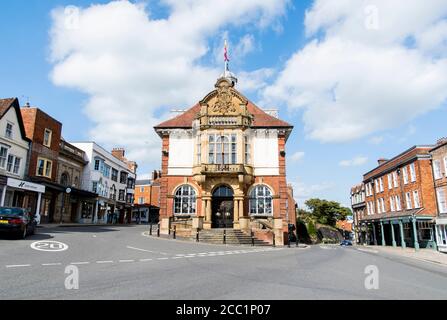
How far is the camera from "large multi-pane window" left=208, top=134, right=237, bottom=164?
92.9ft

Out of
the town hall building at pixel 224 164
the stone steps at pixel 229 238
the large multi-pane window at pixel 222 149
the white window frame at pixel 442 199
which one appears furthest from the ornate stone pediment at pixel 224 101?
the white window frame at pixel 442 199

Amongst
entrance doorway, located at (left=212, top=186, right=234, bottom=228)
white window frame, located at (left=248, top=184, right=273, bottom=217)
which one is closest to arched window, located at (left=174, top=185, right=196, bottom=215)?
entrance doorway, located at (left=212, top=186, right=234, bottom=228)

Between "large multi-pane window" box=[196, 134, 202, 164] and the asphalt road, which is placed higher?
"large multi-pane window" box=[196, 134, 202, 164]

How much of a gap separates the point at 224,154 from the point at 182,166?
385 cm

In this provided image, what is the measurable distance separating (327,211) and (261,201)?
40855mm

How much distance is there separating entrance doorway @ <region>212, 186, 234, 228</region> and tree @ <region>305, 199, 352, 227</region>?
4061 centimetres

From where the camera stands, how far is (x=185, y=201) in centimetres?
2797

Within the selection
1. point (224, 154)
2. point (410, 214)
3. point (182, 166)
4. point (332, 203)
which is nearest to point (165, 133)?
point (182, 166)

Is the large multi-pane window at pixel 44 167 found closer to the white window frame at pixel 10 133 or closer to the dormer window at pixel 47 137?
the dormer window at pixel 47 137

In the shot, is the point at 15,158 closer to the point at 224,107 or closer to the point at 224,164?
the point at 224,164

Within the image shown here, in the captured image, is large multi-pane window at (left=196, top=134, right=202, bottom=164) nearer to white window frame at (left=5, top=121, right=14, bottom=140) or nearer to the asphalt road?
white window frame at (left=5, top=121, right=14, bottom=140)

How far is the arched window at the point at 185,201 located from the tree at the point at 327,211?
42.1m

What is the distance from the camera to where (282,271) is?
402 inches
